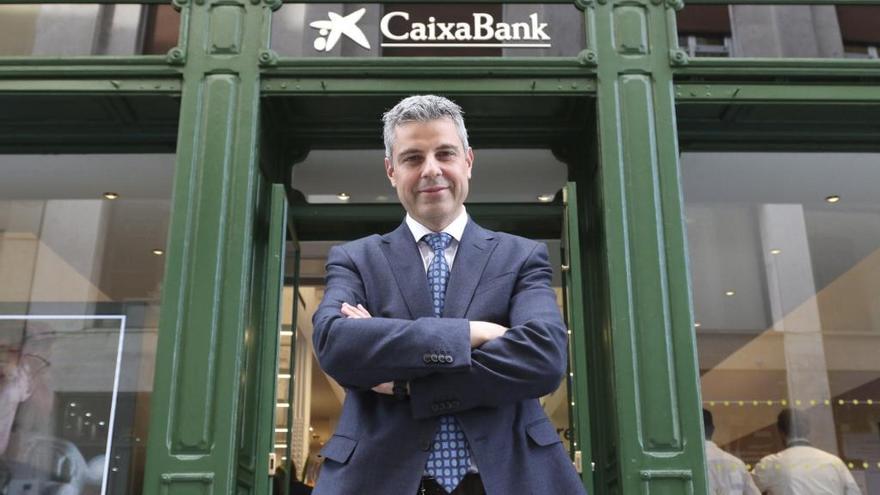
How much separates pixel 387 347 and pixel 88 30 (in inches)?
178

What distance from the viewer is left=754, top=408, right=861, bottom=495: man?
6.07 m

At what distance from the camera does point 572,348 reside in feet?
17.3

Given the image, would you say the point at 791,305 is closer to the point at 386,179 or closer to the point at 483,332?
the point at 386,179

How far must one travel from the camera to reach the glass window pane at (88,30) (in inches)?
226

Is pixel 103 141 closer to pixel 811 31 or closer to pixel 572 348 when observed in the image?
pixel 572 348

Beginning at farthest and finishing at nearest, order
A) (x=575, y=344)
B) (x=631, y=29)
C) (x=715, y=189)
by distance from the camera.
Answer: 1. (x=715, y=189)
2. (x=631, y=29)
3. (x=575, y=344)

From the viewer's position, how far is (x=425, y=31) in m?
5.80

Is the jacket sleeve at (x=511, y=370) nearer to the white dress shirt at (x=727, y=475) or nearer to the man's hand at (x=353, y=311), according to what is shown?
the man's hand at (x=353, y=311)

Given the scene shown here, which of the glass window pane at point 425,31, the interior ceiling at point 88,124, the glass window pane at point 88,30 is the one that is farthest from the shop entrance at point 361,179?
A: the glass window pane at point 88,30

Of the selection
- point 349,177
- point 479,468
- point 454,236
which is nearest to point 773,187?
point 349,177

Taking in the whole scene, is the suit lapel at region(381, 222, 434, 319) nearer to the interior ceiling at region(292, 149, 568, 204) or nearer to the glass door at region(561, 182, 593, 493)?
the glass door at region(561, 182, 593, 493)

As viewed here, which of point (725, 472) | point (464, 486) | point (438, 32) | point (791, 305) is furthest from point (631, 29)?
point (464, 486)

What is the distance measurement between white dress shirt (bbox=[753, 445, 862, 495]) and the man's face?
14.6 ft

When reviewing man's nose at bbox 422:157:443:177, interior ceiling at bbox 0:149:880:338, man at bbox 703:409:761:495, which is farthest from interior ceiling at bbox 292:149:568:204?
man's nose at bbox 422:157:443:177
